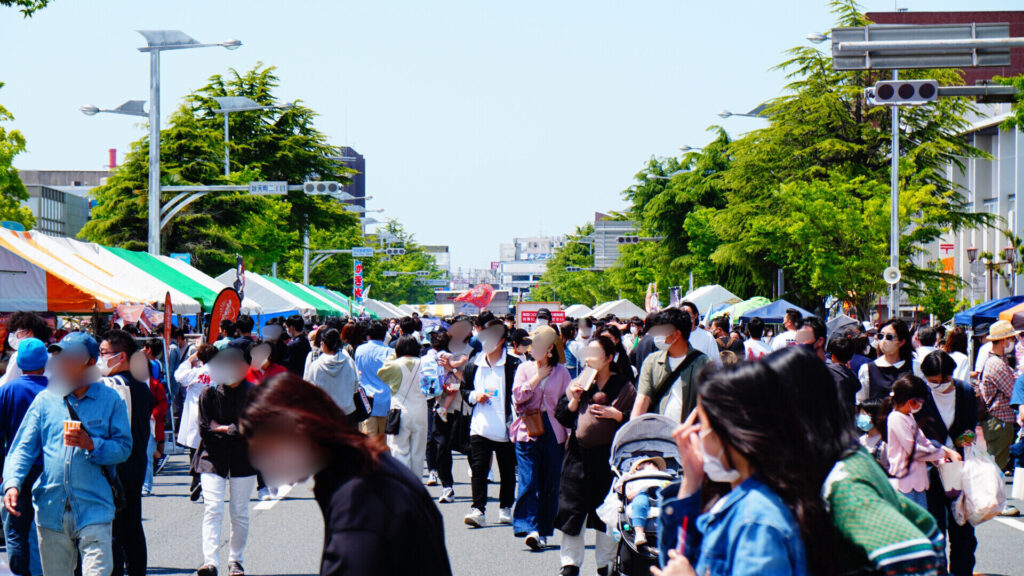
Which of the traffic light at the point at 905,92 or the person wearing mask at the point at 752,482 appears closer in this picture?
the person wearing mask at the point at 752,482

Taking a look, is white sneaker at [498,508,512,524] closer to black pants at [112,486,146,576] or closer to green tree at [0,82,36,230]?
black pants at [112,486,146,576]

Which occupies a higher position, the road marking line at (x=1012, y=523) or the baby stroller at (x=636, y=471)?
the baby stroller at (x=636, y=471)

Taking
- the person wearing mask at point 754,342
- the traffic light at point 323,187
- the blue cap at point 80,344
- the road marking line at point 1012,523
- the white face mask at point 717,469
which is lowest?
the road marking line at point 1012,523

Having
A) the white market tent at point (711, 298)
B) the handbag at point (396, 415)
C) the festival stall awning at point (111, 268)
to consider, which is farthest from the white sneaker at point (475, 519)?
the white market tent at point (711, 298)

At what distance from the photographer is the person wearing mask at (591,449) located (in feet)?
25.2

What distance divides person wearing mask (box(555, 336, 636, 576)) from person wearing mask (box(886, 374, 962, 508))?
1.74 metres

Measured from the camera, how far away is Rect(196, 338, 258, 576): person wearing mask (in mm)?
7738

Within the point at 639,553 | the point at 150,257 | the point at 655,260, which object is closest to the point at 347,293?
the point at 655,260

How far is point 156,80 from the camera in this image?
26.6 m

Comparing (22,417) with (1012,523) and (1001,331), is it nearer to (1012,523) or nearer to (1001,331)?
(1012,523)

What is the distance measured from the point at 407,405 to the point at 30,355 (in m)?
5.07

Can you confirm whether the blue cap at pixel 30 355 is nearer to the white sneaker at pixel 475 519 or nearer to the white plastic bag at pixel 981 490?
the white sneaker at pixel 475 519

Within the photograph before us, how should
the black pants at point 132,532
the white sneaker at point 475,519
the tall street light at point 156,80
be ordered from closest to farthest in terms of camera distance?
the black pants at point 132,532 < the white sneaker at point 475,519 < the tall street light at point 156,80

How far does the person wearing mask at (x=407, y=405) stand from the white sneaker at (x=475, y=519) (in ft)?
4.44
